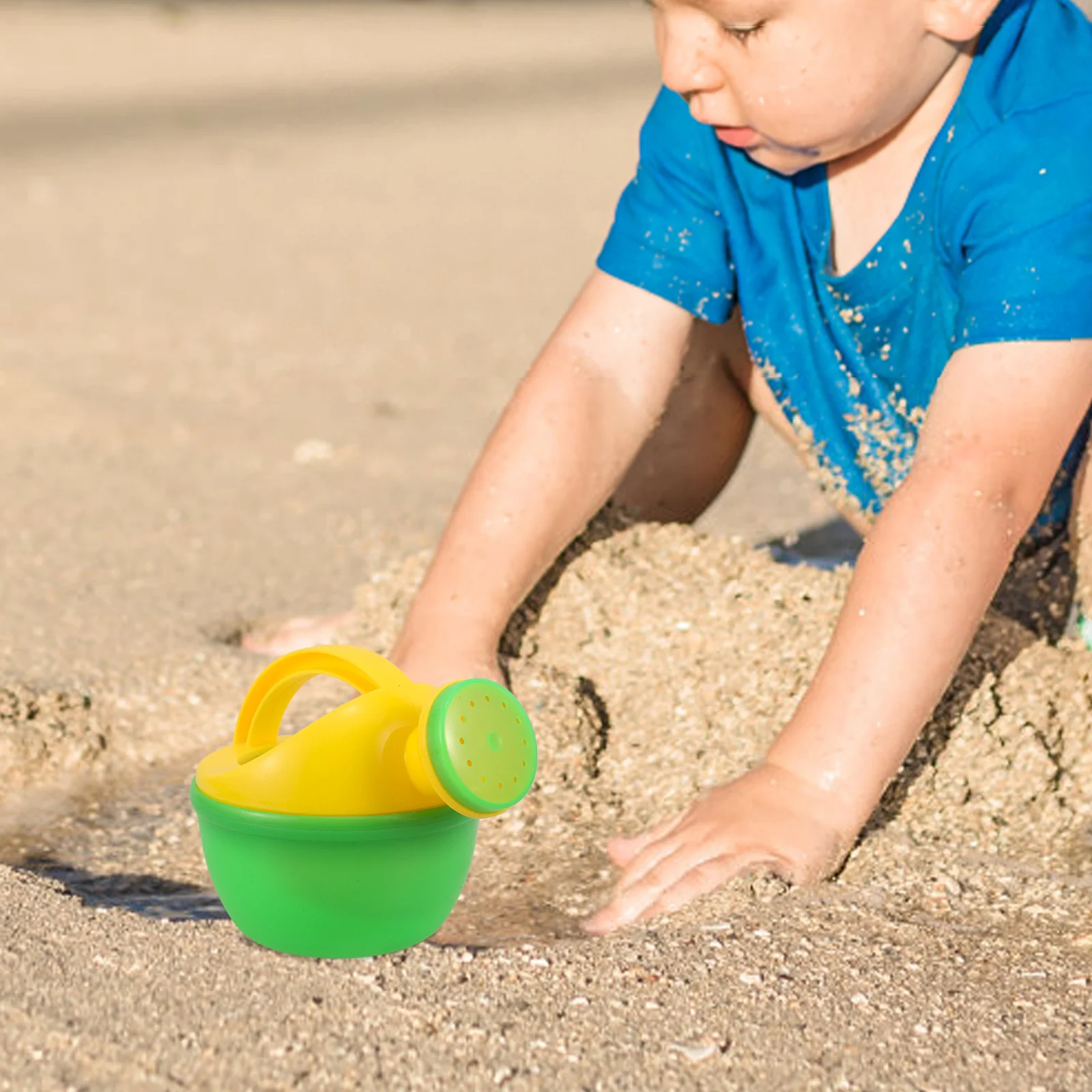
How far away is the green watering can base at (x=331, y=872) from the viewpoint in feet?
4.62

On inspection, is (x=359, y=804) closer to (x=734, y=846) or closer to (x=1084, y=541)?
(x=734, y=846)

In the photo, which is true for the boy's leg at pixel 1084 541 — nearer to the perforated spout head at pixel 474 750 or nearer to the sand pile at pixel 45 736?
the perforated spout head at pixel 474 750

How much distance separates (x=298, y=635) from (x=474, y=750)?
0.97 meters

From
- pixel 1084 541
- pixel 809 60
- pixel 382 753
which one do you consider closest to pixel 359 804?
pixel 382 753

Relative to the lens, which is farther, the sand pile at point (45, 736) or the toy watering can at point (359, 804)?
the sand pile at point (45, 736)

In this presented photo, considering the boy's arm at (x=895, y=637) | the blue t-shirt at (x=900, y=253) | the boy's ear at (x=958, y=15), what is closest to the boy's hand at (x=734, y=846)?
the boy's arm at (x=895, y=637)

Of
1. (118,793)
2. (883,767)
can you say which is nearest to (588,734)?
(883,767)

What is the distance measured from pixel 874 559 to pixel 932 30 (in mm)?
523

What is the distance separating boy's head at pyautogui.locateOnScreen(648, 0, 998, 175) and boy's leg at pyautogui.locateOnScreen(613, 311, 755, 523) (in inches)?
14.3

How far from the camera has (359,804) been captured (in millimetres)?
1428

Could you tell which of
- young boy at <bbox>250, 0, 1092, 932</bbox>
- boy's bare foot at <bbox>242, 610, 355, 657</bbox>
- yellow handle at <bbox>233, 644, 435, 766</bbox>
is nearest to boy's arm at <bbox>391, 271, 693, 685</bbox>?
young boy at <bbox>250, 0, 1092, 932</bbox>

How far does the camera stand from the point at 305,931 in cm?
144

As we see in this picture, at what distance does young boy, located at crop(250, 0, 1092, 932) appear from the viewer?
1.71 metres

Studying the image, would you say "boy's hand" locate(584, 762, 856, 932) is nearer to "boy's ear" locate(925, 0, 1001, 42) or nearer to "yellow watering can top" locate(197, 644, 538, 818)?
"yellow watering can top" locate(197, 644, 538, 818)
